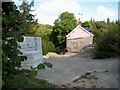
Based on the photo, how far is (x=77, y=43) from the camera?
64.8ft

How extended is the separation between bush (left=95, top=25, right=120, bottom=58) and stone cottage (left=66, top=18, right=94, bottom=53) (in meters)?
10.1

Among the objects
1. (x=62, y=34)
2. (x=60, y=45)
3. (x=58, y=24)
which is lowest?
(x=60, y=45)

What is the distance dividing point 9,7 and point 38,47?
137 inches

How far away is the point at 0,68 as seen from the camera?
6.14ft

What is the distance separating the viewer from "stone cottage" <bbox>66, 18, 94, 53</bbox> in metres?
19.3

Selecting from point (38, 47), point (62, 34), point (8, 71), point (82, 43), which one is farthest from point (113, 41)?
point (62, 34)

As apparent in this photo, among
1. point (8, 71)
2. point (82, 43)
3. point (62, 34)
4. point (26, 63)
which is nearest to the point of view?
point (8, 71)

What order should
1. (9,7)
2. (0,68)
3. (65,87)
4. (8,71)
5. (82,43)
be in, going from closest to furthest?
(0,68), (8,71), (65,87), (9,7), (82,43)

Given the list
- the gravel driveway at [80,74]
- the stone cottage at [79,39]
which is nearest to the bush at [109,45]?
the gravel driveway at [80,74]

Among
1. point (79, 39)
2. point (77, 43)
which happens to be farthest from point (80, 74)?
point (79, 39)

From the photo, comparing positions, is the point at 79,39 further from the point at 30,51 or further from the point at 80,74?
the point at 80,74

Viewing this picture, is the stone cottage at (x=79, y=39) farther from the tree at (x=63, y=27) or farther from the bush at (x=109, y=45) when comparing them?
the bush at (x=109, y=45)

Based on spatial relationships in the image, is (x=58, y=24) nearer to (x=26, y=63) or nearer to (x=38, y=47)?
(x=38, y=47)

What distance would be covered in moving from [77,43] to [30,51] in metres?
13.5
